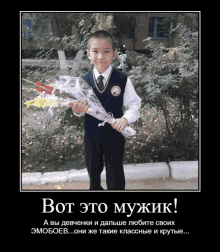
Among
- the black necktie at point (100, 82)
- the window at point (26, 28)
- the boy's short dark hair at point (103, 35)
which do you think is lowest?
the black necktie at point (100, 82)

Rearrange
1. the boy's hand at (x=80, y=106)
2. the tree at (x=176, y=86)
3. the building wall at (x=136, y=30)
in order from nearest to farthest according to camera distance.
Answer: the boy's hand at (x=80, y=106)
the building wall at (x=136, y=30)
the tree at (x=176, y=86)

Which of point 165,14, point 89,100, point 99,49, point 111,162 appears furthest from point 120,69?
point 111,162

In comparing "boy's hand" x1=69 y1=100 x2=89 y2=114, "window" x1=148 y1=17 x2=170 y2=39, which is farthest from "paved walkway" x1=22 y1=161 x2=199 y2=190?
"window" x1=148 y1=17 x2=170 y2=39

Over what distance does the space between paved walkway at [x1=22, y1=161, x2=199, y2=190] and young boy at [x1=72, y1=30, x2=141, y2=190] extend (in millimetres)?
328

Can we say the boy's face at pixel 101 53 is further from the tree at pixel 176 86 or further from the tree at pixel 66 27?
the tree at pixel 176 86

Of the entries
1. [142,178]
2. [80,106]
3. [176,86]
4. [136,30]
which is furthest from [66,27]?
[142,178]

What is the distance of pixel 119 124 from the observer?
2732 millimetres

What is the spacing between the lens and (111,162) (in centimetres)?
288

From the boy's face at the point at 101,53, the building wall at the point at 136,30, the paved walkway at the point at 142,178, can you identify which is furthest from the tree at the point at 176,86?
the boy's face at the point at 101,53

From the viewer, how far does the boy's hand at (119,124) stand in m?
2.74

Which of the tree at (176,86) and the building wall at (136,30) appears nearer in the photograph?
the building wall at (136,30)

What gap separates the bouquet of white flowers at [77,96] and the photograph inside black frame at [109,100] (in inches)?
0.5

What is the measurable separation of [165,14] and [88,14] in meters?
1.00

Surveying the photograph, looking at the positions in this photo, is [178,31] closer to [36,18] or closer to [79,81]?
[79,81]
